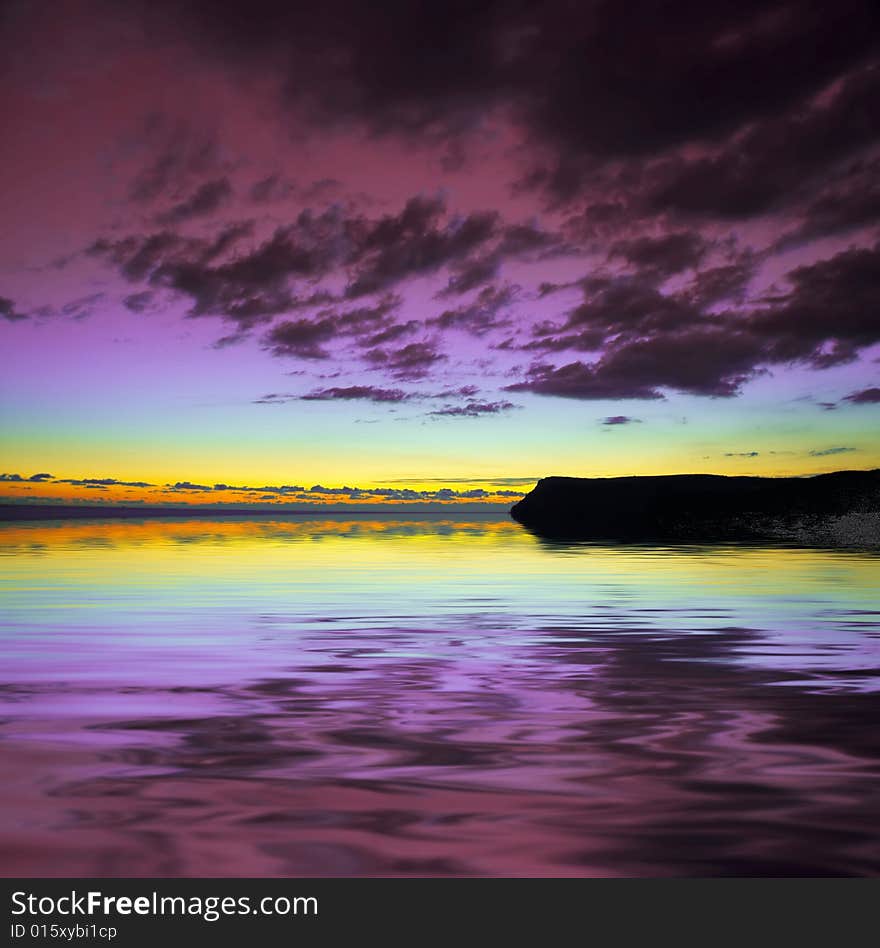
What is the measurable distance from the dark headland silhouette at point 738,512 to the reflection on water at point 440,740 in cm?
4360

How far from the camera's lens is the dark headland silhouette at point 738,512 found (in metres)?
74.1

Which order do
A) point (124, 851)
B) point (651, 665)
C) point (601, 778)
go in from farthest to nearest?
point (651, 665), point (601, 778), point (124, 851)

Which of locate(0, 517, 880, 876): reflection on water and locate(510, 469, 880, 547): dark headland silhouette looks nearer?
locate(0, 517, 880, 876): reflection on water

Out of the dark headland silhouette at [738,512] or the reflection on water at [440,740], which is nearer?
the reflection on water at [440,740]

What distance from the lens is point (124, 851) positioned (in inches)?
263

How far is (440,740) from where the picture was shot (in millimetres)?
9781

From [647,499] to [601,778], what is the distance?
17598 centimetres

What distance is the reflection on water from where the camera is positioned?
267 inches

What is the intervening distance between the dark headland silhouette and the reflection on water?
143 feet

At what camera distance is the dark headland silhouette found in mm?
74125

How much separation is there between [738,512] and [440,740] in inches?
4111
